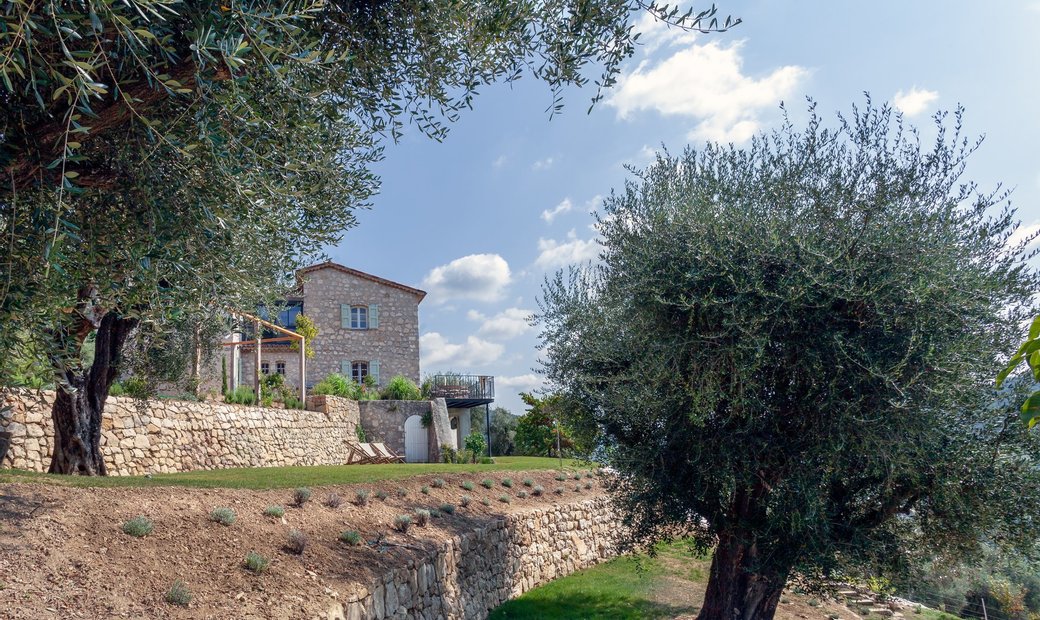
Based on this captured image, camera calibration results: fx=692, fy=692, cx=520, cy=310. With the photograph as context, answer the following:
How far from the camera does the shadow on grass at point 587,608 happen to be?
11180 mm

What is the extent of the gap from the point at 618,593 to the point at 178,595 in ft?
29.8

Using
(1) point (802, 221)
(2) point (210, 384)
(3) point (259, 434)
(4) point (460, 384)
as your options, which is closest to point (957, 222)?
(1) point (802, 221)

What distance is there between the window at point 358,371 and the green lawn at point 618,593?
1778 cm

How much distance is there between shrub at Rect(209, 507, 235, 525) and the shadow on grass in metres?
5.10

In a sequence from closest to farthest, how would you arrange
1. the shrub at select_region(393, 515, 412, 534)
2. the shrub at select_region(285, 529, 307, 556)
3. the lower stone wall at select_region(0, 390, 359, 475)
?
the shrub at select_region(285, 529, 307, 556) < the shrub at select_region(393, 515, 412, 534) < the lower stone wall at select_region(0, 390, 359, 475)

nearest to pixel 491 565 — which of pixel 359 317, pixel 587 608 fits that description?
pixel 587 608

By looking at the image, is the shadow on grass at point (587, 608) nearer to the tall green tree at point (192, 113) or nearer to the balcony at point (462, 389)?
the tall green tree at point (192, 113)

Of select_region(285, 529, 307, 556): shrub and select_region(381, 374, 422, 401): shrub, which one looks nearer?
select_region(285, 529, 307, 556): shrub

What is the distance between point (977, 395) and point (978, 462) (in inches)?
32.1

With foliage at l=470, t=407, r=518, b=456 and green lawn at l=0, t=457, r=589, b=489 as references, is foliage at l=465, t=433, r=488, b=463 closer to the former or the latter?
foliage at l=470, t=407, r=518, b=456

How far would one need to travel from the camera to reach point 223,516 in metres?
7.24

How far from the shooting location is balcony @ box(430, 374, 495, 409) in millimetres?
28797

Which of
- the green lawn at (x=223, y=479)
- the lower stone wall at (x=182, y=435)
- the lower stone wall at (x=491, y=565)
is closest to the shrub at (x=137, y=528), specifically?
the lower stone wall at (x=491, y=565)

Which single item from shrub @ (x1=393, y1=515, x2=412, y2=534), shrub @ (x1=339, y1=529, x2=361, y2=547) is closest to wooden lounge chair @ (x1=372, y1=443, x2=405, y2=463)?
shrub @ (x1=393, y1=515, x2=412, y2=534)
